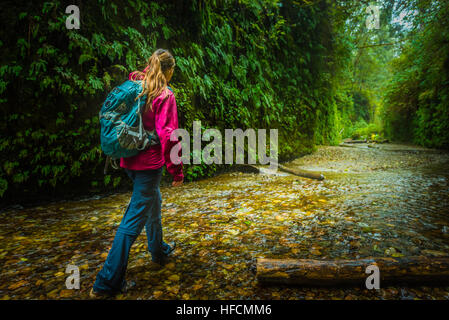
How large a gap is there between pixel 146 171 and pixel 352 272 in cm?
185

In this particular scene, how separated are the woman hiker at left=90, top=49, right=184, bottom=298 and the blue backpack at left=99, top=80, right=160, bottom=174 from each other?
73 mm

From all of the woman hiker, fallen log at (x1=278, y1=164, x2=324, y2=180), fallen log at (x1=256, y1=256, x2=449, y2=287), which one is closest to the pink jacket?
the woman hiker

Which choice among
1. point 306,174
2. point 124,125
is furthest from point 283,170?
point 124,125

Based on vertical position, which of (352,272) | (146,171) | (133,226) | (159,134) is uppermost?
(159,134)

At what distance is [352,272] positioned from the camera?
1768mm

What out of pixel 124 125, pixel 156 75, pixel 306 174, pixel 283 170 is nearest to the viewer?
pixel 124 125

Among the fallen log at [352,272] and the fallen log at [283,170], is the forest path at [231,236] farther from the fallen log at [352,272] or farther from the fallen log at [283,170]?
the fallen log at [283,170]

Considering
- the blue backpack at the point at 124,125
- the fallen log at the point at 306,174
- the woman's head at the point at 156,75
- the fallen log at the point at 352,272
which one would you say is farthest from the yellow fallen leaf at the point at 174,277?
the fallen log at the point at 306,174

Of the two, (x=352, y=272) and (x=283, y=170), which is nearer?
(x=352, y=272)

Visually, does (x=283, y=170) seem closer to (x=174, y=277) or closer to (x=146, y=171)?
(x=174, y=277)

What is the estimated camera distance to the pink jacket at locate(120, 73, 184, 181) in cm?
187

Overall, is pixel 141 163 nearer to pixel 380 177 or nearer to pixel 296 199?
pixel 296 199

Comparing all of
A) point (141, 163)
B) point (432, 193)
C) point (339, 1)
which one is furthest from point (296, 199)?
point (339, 1)
